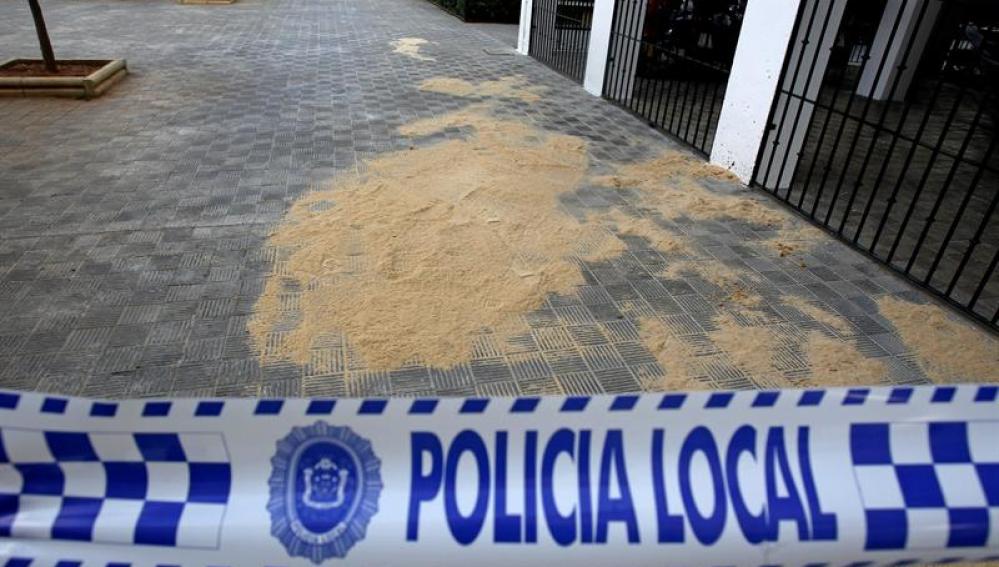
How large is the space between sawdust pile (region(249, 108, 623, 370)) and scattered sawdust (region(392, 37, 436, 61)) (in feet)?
19.1

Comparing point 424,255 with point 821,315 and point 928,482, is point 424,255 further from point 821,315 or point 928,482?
point 928,482

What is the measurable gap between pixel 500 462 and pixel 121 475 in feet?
3.60


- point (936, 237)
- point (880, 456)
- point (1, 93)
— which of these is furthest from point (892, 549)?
point (1, 93)

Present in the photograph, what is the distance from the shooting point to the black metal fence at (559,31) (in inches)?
429

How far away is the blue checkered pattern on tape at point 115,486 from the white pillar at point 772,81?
548cm

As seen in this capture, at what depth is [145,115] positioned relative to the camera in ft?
22.2

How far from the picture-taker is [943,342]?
3.51 m

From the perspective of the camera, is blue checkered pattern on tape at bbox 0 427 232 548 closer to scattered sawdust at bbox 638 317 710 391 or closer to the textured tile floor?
the textured tile floor

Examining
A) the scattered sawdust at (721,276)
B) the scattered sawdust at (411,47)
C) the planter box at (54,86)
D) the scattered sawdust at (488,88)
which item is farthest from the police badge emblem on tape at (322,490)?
the scattered sawdust at (411,47)

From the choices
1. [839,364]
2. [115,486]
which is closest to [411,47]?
[839,364]

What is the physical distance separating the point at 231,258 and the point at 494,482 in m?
2.96

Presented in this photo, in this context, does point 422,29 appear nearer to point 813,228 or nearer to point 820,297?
point 813,228

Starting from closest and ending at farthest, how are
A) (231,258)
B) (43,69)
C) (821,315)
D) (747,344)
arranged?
(747,344), (821,315), (231,258), (43,69)

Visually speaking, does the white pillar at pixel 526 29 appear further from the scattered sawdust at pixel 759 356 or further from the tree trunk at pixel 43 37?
the scattered sawdust at pixel 759 356
